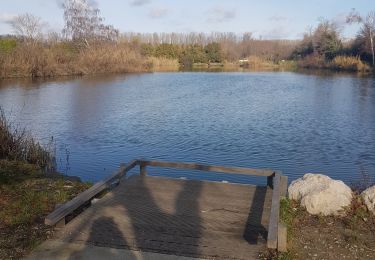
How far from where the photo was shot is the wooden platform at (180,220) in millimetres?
4309

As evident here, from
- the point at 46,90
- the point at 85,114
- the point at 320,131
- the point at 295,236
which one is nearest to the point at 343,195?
the point at 295,236

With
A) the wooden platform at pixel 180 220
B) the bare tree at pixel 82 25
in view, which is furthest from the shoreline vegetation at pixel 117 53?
the wooden platform at pixel 180 220

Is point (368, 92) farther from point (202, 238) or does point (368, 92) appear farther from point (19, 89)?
point (202, 238)

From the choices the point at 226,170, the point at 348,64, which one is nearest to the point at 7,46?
the point at 348,64

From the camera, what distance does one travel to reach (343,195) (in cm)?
547

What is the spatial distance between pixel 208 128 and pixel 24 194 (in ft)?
29.9

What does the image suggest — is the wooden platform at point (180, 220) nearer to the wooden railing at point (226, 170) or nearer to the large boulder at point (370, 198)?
the wooden railing at point (226, 170)

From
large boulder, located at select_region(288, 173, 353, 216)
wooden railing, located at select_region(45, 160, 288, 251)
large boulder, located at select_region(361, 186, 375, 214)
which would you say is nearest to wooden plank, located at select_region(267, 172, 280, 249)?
wooden railing, located at select_region(45, 160, 288, 251)

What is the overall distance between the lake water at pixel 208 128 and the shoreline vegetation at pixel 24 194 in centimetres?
109

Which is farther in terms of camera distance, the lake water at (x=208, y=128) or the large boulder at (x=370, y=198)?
the lake water at (x=208, y=128)

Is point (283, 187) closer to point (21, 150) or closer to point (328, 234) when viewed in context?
point (328, 234)

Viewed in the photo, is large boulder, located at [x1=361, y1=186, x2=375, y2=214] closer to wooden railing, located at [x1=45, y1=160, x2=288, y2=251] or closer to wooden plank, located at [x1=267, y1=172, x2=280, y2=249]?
wooden railing, located at [x1=45, y1=160, x2=288, y2=251]

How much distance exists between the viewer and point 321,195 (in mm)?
5406

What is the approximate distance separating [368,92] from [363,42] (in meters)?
25.5
